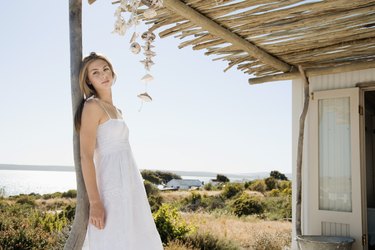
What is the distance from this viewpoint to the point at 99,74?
2062 millimetres

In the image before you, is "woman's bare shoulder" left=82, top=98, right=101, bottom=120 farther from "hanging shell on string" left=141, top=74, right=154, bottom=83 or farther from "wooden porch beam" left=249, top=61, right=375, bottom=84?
"wooden porch beam" left=249, top=61, right=375, bottom=84

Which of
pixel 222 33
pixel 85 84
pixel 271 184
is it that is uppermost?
pixel 222 33

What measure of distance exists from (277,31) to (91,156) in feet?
8.34

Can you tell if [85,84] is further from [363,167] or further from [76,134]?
[363,167]

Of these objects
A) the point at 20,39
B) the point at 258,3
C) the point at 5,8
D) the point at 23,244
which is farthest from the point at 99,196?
the point at 20,39

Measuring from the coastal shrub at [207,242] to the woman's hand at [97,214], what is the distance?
4.62m

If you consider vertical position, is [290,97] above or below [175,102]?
below

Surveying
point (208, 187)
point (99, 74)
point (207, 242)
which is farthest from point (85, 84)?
point (208, 187)

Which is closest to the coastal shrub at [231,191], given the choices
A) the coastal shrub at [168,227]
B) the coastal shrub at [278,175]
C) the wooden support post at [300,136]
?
the coastal shrub at [278,175]

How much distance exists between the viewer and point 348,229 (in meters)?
4.83

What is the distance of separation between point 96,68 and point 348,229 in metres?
3.87

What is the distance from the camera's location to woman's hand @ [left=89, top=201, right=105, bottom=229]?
1920 millimetres

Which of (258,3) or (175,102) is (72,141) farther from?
→ (175,102)

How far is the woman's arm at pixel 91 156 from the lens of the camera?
1910 millimetres
